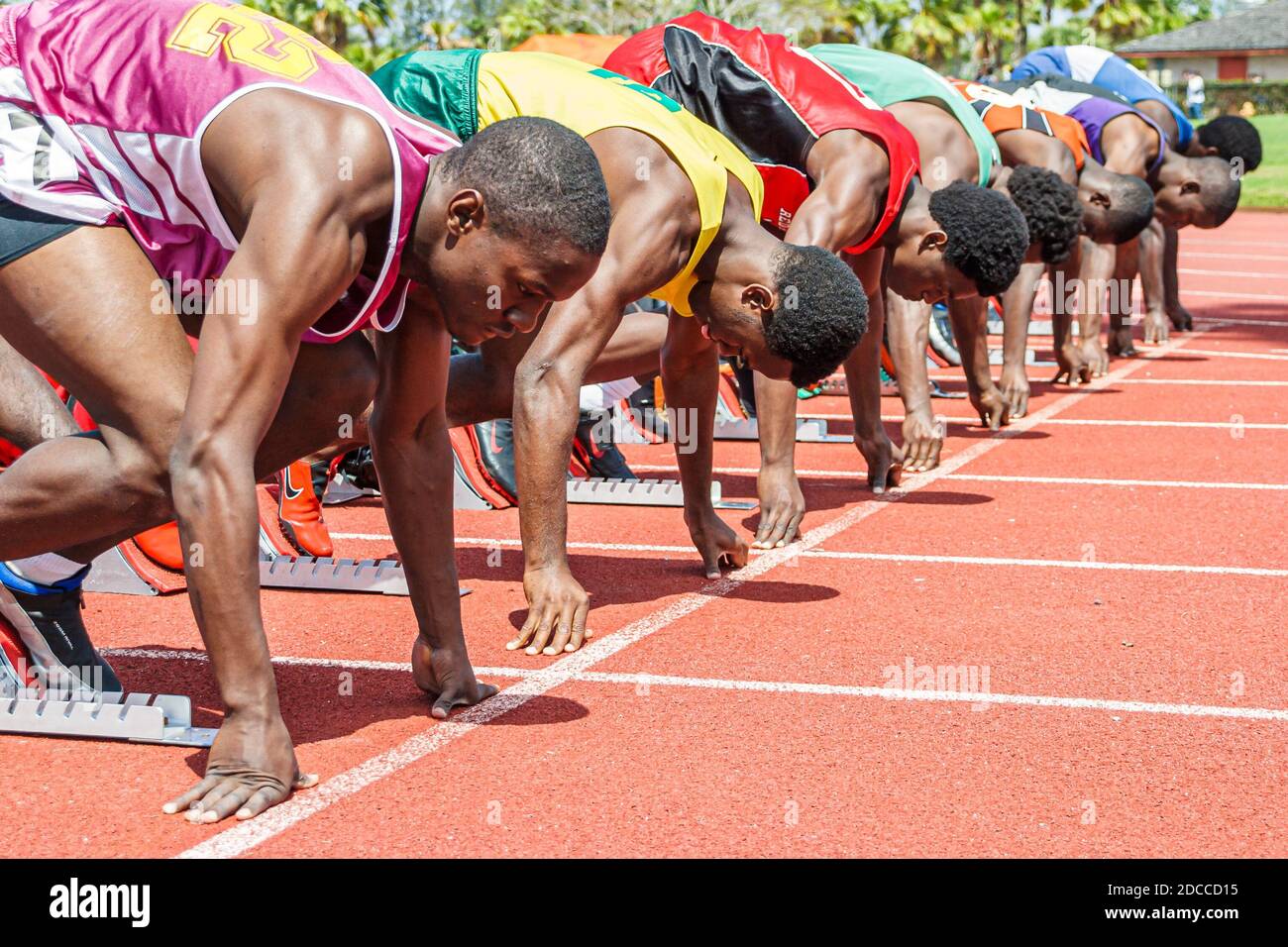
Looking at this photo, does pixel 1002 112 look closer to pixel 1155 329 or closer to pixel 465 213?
pixel 1155 329

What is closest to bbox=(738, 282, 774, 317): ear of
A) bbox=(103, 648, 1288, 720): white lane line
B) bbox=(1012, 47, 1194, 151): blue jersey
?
bbox=(103, 648, 1288, 720): white lane line

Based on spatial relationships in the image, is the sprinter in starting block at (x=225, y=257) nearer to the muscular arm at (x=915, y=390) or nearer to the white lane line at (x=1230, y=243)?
the muscular arm at (x=915, y=390)

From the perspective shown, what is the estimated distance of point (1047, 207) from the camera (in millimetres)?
9688

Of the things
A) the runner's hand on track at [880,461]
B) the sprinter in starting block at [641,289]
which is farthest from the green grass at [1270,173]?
the sprinter in starting block at [641,289]

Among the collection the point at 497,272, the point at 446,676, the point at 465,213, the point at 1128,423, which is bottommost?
the point at 1128,423

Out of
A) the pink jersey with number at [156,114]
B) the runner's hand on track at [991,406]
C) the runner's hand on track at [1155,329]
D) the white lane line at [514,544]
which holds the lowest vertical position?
the runner's hand on track at [1155,329]

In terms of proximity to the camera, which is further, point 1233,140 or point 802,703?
point 1233,140

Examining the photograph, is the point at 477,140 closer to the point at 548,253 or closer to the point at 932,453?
the point at 548,253

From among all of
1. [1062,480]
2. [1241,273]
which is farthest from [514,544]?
[1241,273]

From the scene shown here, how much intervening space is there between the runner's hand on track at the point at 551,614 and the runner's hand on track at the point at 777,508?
Answer: 1886 millimetres

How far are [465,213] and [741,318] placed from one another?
74.4 inches

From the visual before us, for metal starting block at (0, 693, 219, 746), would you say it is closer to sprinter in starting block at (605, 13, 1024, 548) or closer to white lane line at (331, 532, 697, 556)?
white lane line at (331, 532, 697, 556)

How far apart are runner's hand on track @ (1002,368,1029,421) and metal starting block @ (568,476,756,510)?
140 inches

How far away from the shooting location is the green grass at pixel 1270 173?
3656 cm
